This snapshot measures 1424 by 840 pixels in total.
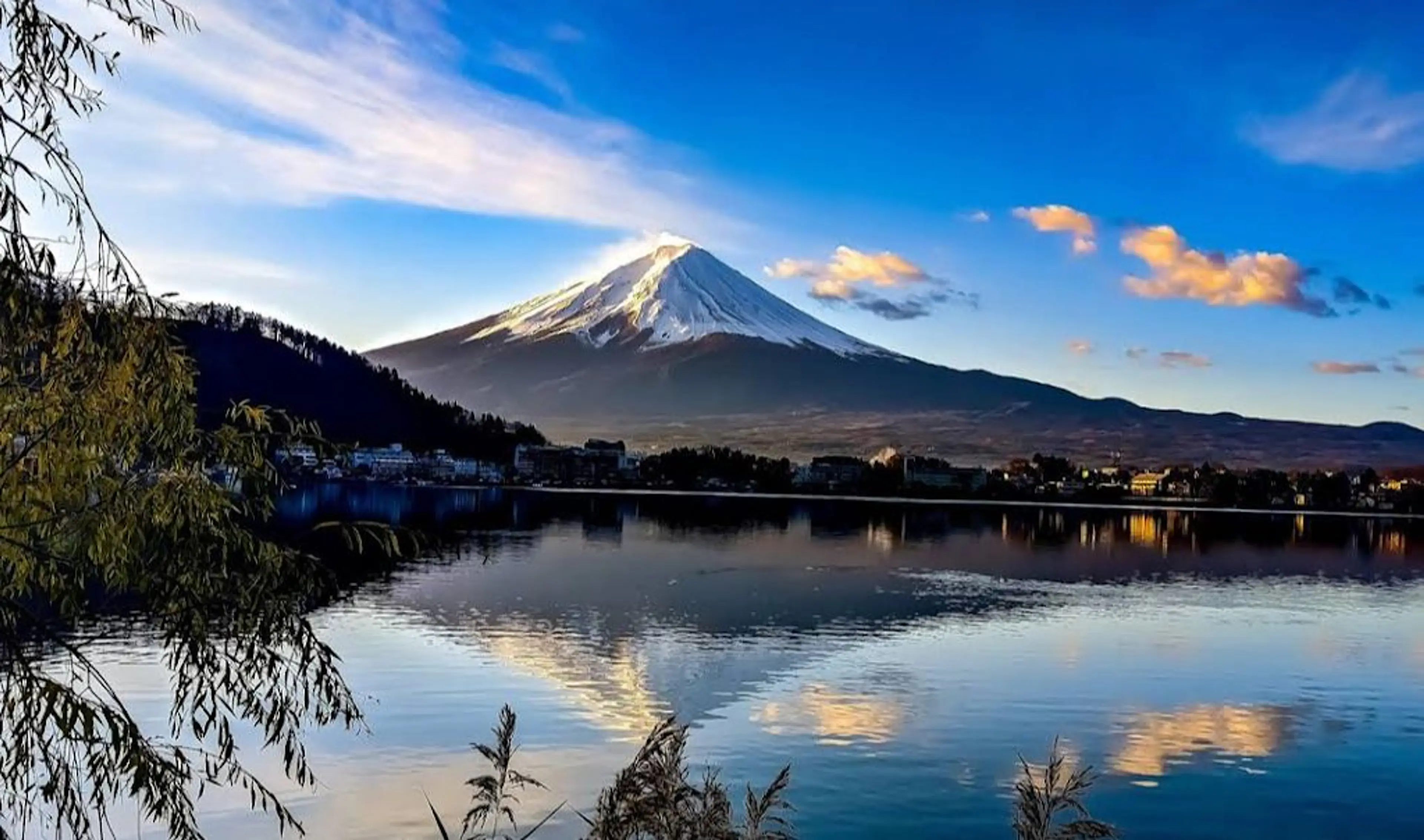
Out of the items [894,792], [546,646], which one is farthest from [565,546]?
[894,792]

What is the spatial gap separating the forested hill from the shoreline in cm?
671

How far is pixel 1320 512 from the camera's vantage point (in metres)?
136

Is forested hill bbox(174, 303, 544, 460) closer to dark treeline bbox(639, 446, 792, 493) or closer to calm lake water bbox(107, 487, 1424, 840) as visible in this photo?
dark treeline bbox(639, 446, 792, 493)

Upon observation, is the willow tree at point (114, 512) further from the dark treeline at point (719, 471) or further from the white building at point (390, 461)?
the dark treeline at point (719, 471)

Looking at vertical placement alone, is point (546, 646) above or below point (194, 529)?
below

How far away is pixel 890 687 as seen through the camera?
61.7 ft

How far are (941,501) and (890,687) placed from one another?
129596 mm

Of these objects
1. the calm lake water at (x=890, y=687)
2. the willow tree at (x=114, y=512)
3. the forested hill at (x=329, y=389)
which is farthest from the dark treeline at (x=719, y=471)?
the willow tree at (x=114, y=512)

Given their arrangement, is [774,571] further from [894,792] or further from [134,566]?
[134,566]

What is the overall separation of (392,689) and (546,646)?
180 inches

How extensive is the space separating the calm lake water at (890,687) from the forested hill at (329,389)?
67.9 meters

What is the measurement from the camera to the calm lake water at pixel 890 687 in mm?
12500

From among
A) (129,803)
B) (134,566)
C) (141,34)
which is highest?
(141,34)

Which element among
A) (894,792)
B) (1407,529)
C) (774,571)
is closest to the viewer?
(894,792)
